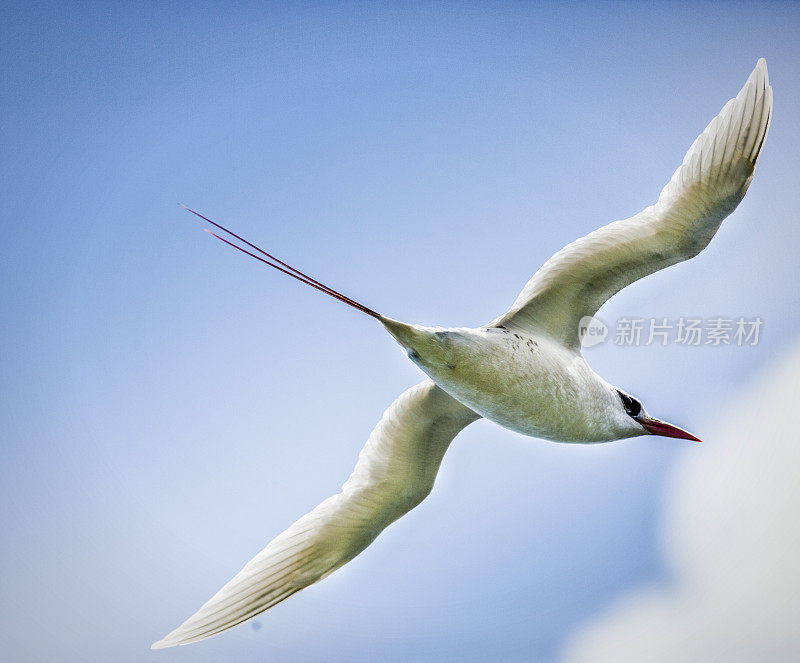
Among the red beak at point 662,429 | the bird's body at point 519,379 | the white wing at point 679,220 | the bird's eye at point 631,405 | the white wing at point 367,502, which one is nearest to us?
the bird's body at point 519,379

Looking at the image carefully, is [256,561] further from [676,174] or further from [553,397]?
[676,174]

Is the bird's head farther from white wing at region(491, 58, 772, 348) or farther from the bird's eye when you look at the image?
white wing at region(491, 58, 772, 348)

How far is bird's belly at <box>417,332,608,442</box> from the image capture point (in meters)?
2.66

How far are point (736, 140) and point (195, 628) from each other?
2.52 metres

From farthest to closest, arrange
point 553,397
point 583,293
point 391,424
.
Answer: point 391,424 → point 583,293 → point 553,397

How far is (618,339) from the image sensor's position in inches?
141

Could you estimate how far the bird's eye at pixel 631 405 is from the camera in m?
3.36

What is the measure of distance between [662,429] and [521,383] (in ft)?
3.29

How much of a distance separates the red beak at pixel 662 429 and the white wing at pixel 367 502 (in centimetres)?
71

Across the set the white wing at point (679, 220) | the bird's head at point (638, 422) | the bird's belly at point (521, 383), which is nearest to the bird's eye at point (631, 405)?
the bird's head at point (638, 422)

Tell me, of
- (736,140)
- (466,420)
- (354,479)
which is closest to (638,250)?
(736,140)

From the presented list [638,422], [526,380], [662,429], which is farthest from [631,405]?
[526,380]

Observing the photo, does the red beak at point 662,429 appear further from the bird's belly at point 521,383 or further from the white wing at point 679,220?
the white wing at point 679,220

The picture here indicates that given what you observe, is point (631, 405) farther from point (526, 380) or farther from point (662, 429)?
point (526, 380)
